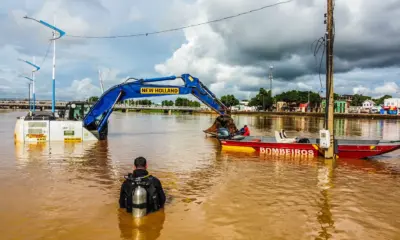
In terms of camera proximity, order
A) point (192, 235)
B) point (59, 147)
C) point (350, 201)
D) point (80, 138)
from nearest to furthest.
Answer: point (192, 235) < point (350, 201) < point (59, 147) < point (80, 138)

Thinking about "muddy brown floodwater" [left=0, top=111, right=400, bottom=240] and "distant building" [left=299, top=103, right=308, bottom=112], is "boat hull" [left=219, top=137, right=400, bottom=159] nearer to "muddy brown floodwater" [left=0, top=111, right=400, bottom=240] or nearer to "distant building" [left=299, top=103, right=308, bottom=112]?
"muddy brown floodwater" [left=0, top=111, right=400, bottom=240]

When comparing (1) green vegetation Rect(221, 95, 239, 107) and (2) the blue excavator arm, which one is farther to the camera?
(1) green vegetation Rect(221, 95, 239, 107)

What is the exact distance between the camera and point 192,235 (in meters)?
7.20

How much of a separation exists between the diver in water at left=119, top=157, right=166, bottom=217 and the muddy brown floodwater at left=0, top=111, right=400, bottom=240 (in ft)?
0.89

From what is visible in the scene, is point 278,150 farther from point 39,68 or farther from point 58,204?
point 39,68

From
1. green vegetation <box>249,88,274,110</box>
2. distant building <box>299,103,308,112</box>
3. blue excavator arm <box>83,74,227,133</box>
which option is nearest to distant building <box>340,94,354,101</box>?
distant building <box>299,103,308,112</box>

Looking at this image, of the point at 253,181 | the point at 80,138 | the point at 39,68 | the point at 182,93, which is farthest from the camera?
the point at 39,68

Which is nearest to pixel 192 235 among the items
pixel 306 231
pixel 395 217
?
pixel 306 231

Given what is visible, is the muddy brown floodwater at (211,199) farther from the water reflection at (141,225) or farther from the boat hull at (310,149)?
the boat hull at (310,149)

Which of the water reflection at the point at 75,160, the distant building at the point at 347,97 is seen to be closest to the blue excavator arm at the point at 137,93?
the water reflection at the point at 75,160

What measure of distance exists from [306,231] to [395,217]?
2.86 meters

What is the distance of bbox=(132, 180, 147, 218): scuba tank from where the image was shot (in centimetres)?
763

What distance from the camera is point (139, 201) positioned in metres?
7.71

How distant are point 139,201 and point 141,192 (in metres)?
0.24
